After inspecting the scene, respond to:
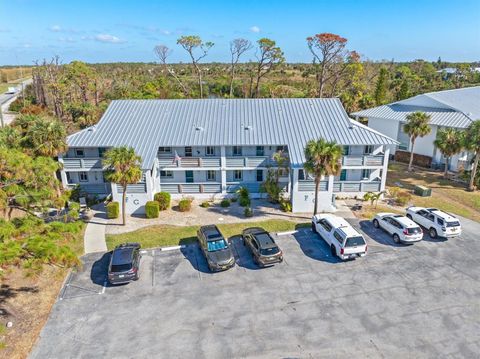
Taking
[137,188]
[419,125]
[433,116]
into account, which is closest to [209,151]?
[137,188]

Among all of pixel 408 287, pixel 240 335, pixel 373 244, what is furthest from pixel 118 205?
pixel 408 287

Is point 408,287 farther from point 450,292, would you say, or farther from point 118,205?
point 118,205

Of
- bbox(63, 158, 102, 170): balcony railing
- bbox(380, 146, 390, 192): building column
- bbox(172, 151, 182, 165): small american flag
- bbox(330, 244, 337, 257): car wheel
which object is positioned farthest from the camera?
bbox(380, 146, 390, 192): building column

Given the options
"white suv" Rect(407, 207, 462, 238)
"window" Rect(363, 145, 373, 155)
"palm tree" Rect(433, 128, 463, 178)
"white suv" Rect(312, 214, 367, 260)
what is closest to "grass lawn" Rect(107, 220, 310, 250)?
"white suv" Rect(312, 214, 367, 260)

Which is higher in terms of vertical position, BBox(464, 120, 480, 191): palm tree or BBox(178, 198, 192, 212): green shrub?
BBox(464, 120, 480, 191): palm tree

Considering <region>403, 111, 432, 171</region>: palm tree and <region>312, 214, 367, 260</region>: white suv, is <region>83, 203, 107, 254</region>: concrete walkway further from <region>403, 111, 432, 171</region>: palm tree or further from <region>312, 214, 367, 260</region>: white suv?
<region>403, 111, 432, 171</region>: palm tree

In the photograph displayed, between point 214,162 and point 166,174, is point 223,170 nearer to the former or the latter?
point 214,162

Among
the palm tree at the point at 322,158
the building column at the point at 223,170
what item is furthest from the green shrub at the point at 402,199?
the building column at the point at 223,170

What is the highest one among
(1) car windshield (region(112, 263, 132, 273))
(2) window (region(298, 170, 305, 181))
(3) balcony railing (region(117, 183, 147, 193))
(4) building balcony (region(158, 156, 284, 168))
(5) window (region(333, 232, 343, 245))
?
(4) building balcony (region(158, 156, 284, 168))
